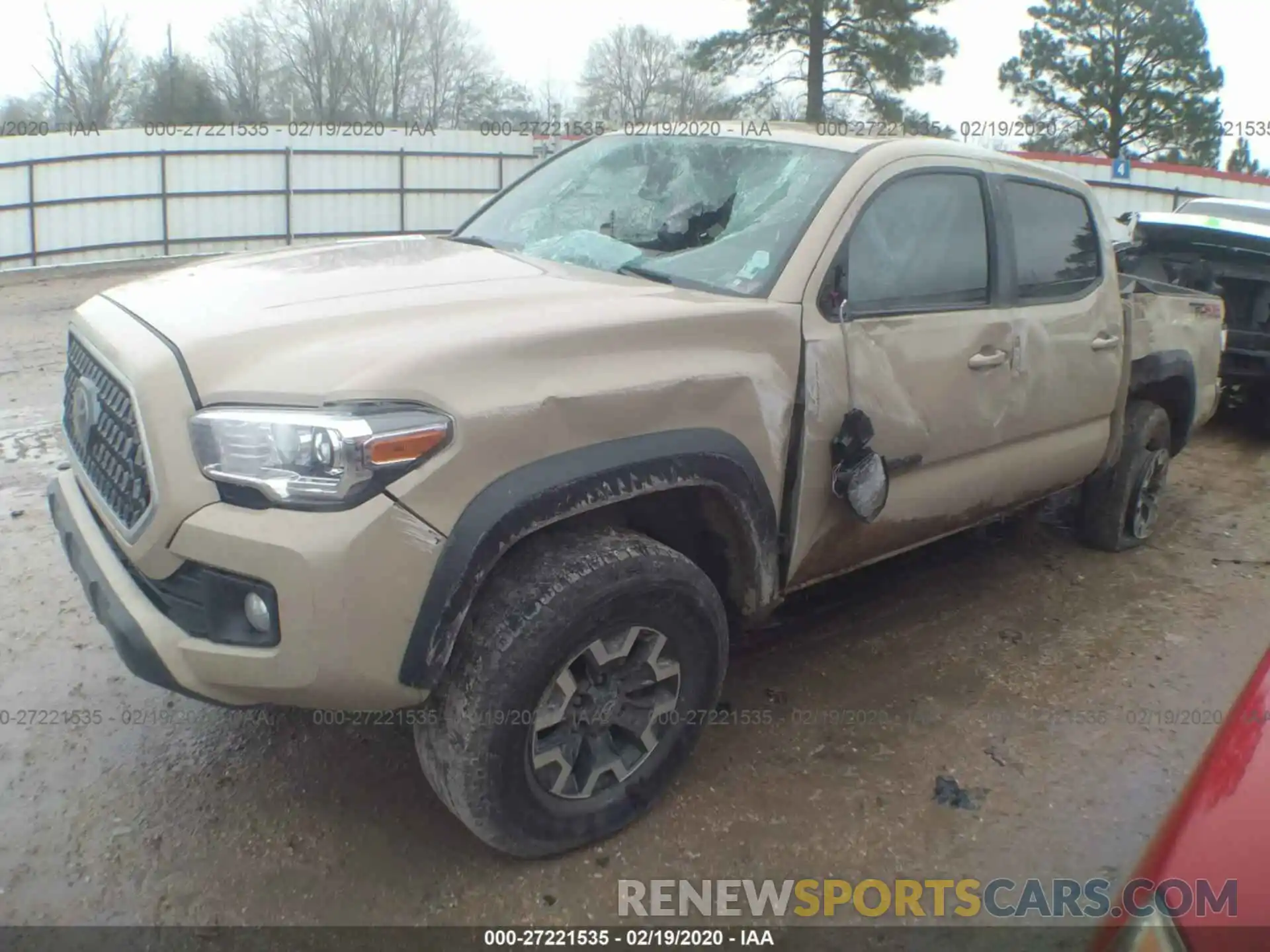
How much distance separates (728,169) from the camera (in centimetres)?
364

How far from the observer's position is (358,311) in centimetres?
266

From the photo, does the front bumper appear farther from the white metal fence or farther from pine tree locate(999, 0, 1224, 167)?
pine tree locate(999, 0, 1224, 167)

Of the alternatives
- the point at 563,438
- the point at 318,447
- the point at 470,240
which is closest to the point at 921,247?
the point at 470,240

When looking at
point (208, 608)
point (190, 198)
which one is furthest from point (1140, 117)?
point (208, 608)

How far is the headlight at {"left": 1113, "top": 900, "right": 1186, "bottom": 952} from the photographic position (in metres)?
1.52

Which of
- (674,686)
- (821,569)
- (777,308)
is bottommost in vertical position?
(674,686)

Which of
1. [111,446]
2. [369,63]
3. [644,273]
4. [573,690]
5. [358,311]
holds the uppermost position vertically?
[369,63]

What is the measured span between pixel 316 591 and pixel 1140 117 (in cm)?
3649

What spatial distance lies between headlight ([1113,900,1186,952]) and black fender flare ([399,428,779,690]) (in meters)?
1.43

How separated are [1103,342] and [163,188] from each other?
1611cm

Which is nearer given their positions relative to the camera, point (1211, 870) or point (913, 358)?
point (1211, 870)

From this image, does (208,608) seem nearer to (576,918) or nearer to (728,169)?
(576,918)

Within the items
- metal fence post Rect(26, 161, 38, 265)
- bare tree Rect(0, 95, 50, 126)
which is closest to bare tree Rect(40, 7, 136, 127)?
bare tree Rect(0, 95, 50, 126)

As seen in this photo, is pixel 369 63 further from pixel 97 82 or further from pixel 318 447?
pixel 318 447
